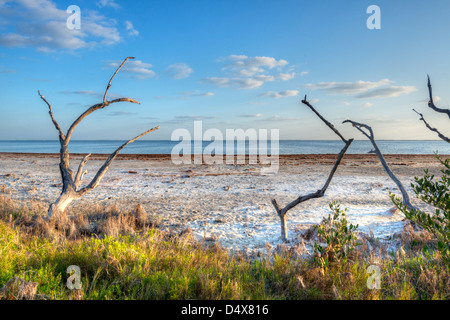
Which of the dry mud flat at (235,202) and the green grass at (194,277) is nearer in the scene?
the green grass at (194,277)

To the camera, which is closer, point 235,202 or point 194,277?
point 194,277

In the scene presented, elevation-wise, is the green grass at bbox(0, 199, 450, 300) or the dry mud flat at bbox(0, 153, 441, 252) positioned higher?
the green grass at bbox(0, 199, 450, 300)

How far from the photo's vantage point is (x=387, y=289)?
133 inches

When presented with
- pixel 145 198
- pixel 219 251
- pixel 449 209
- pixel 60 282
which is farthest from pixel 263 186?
pixel 60 282

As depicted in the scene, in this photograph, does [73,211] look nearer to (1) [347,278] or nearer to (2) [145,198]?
(2) [145,198]

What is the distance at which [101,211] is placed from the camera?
833cm

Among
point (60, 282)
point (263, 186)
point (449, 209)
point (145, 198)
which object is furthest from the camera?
point (263, 186)

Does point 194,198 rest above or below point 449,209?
below

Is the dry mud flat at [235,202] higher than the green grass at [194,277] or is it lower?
lower

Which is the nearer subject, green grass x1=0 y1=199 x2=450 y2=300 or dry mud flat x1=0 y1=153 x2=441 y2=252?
green grass x1=0 y1=199 x2=450 y2=300

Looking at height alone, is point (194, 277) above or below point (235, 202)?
above

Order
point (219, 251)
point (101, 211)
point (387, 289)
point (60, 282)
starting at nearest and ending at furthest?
point (387, 289) → point (60, 282) → point (219, 251) → point (101, 211)

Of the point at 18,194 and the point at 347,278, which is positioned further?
the point at 18,194
